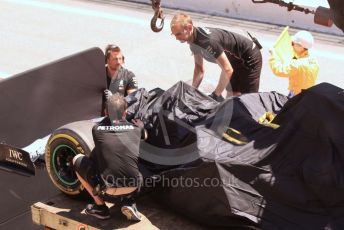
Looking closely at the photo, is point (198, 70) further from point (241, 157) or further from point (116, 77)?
point (241, 157)

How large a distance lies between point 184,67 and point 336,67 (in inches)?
97.5

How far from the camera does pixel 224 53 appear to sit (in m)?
7.02

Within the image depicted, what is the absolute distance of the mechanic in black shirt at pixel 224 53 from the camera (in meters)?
6.86

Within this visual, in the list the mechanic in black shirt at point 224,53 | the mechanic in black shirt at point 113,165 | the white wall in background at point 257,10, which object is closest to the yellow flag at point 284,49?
the mechanic in black shirt at point 224,53

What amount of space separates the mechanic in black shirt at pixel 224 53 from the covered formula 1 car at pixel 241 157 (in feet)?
3.93

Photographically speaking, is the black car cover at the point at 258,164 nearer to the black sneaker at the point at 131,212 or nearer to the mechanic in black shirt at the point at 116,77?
the black sneaker at the point at 131,212

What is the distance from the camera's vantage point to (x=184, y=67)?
1066cm

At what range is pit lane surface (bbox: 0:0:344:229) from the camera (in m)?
10.4

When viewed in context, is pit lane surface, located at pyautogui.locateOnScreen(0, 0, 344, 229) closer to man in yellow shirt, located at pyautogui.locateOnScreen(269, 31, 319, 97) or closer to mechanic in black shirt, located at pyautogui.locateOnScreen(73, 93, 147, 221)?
Answer: man in yellow shirt, located at pyautogui.locateOnScreen(269, 31, 319, 97)

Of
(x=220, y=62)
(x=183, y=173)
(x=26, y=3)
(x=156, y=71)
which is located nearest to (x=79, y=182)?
(x=183, y=173)

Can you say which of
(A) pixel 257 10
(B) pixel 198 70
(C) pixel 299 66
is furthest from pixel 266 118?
(A) pixel 257 10

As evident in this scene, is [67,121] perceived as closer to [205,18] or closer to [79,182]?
[79,182]

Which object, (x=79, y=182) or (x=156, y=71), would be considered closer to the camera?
(x=79, y=182)

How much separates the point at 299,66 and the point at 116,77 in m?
1.94
